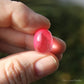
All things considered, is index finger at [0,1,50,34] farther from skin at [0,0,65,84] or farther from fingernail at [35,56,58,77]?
fingernail at [35,56,58,77]

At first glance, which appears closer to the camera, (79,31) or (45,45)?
(45,45)

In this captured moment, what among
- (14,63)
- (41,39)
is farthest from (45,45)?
(14,63)

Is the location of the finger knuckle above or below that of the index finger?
below

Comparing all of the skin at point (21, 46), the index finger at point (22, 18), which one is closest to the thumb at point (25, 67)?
the skin at point (21, 46)

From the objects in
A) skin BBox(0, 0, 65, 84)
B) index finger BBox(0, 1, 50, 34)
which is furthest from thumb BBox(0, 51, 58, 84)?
index finger BBox(0, 1, 50, 34)

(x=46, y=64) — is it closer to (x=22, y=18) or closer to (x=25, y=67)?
(x=25, y=67)

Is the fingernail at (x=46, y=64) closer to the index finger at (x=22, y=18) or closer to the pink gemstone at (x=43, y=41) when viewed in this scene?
the pink gemstone at (x=43, y=41)

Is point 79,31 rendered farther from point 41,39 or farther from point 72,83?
point 41,39

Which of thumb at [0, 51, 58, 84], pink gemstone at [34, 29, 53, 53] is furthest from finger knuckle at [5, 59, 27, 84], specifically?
pink gemstone at [34, 29, 53, 53]

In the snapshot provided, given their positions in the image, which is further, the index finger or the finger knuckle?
the index finger
